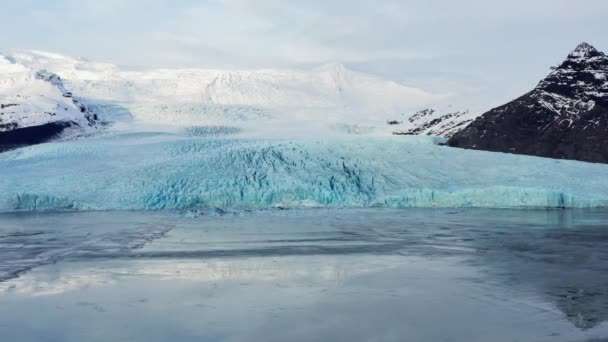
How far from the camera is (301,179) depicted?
51.3ft

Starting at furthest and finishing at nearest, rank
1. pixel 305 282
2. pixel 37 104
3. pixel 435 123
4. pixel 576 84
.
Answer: pixel 37 104 < pixel 435 123 < pixel 576 84 < pixel 305 282

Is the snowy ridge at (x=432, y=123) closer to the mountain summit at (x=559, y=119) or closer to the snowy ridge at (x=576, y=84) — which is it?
Answer: the mountain summit at (x=559, y=119)

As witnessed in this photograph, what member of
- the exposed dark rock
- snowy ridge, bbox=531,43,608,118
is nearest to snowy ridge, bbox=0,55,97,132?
the exposed dark rock

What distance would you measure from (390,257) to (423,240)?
173 cm

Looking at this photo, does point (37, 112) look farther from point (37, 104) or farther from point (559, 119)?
point (559, 119)

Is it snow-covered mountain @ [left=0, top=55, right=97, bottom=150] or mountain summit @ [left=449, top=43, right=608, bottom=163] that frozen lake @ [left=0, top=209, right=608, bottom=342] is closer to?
mountain summit @ [left=449, top=43, right=608, bottom=163]

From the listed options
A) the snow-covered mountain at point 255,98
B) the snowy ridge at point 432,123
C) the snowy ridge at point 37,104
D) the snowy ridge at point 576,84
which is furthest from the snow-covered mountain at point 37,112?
the snowy ridge at point 576,84

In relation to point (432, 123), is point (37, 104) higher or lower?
higher

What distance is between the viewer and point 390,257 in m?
8.20

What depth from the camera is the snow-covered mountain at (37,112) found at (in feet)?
84.0

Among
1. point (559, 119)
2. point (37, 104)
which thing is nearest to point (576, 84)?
point (559, 119)

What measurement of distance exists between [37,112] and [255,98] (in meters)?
12.3

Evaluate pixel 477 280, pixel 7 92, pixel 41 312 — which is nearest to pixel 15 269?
pixel 41 312

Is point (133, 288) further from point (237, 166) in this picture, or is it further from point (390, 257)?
point (237, 166)
